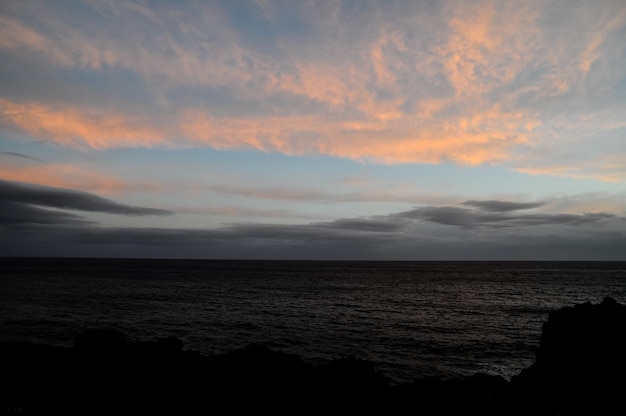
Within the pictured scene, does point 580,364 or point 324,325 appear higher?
point 580,364

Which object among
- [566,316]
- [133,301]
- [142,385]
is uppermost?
[566,316]

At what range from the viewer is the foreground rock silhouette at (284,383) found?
16.0 metres

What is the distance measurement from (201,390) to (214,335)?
22696 millimetres

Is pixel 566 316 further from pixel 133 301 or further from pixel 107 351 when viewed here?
pixel 133 301

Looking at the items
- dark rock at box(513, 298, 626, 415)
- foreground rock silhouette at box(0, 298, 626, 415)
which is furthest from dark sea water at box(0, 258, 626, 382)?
foreground rock silhouette at box(0, 298, 626, 415)

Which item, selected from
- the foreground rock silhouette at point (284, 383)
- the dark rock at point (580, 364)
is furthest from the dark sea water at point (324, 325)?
the foreground rock silhouette at point (284, 383)

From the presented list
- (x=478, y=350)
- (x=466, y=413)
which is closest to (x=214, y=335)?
(x=478, y=350)

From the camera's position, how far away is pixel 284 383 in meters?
20.0

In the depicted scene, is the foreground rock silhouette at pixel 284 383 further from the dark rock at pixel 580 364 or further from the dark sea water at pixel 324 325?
the dark sea water at pixel 324 325

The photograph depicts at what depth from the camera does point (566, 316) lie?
2228 cm

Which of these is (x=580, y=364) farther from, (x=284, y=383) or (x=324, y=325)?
(x=324, y=325)

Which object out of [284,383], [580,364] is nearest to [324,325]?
[284,383]

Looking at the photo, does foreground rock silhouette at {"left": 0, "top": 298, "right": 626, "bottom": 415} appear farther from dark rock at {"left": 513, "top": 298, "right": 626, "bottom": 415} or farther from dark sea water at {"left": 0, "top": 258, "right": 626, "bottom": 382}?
dark sea water at {"left": 0, "top": 258, "right": 626, "bottom": 382}

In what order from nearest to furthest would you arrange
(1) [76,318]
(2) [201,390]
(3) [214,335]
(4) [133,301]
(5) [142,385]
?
(2) [201,390], (5) [142,385], (3) [214,335], (1) [76,318], (4) [133,301]
